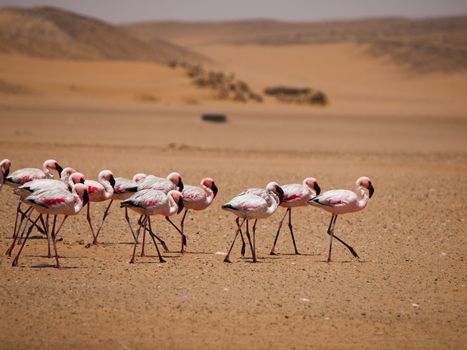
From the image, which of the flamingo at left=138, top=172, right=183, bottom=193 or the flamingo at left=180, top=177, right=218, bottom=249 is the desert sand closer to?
the flamingo at left=180, top=177, right=218, bottom=249

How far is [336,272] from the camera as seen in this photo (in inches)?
415

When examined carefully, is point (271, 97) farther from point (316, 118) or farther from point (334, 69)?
point (334, 69)

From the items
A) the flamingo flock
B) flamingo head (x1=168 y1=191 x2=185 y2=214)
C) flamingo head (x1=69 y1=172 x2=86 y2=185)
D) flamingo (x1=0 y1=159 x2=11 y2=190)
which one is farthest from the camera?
flamingo (x1=0 y1=159 x2=11 y2=190)

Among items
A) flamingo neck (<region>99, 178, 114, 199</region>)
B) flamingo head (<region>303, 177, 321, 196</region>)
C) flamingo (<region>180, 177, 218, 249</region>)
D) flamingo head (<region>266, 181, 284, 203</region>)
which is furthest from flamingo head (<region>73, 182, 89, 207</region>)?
flamingo head (<region>303, 177, 321, 196</region>)

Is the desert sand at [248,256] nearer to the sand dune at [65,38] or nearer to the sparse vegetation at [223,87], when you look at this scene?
the sparse vegetation at [223,87]

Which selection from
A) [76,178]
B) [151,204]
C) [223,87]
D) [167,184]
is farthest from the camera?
[223,87]

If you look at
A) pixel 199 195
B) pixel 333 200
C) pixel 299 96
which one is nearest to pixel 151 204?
pixel 199 195

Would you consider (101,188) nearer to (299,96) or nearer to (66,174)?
(66,174)

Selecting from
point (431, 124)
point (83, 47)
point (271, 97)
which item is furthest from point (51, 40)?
point (431, 124)

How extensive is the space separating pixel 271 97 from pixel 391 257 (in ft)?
116

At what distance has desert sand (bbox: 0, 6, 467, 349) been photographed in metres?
8.27

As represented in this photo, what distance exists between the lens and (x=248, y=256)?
37.9ft

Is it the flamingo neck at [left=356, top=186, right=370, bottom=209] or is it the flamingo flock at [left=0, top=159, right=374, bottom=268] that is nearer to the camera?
the flamingo flock at [left=0, top=159, right=374, bottom=268]

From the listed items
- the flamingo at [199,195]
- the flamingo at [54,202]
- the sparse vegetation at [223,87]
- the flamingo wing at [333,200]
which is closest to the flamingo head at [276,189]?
the flamingo wing at [333,200]
